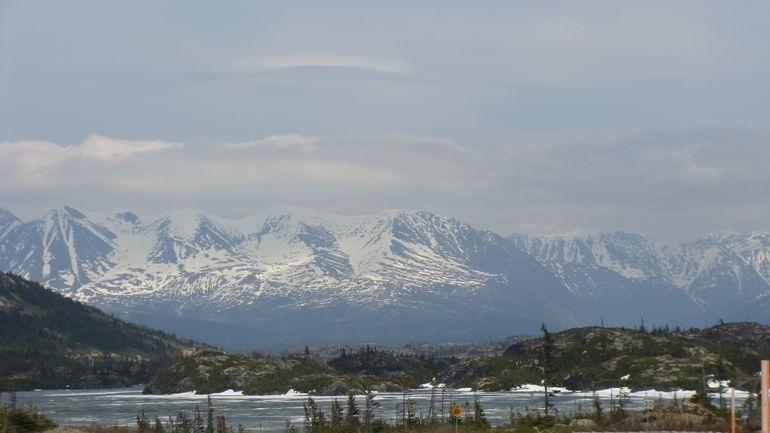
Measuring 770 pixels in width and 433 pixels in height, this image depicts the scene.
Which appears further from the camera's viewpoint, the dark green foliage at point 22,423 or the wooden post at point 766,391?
the dark green foliage at point 22,423

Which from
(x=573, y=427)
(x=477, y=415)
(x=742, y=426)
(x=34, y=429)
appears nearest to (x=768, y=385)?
(x=742, y=426)

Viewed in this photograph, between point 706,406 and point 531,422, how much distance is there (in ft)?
55.0

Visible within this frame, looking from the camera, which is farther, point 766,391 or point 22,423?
point 22,423

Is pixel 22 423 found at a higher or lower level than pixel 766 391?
lower

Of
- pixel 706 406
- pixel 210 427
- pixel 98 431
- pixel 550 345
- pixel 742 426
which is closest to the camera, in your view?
pixel 742 426

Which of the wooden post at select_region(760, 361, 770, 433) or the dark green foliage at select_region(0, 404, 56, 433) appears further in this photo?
the dark green foliage at select_region(0, 404, 56, 433)

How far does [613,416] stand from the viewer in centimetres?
11831

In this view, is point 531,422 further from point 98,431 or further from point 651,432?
point 98,431

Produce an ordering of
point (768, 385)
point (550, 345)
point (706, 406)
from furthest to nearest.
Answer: point (550, 345)
point (706, 406)
point (768, 385)

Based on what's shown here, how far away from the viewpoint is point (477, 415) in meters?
146

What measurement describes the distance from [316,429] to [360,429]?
9.55 m

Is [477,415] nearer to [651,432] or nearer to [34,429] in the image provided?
[651,432]

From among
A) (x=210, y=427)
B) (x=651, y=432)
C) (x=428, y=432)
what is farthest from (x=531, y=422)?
(x=210, y=427)

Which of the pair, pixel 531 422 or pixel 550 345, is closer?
pixel 531 422
